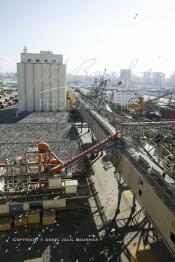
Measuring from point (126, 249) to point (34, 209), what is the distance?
6.65m

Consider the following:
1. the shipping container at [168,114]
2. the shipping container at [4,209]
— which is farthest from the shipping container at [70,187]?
the shipping container at [168,114]

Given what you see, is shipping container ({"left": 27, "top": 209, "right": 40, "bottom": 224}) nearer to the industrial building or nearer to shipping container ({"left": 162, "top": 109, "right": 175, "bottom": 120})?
the industrial building

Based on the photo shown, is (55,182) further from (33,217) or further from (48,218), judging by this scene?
→ (33,217)

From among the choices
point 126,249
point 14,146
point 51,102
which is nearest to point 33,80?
point 51,102

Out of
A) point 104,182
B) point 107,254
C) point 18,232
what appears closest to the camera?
point 107,254

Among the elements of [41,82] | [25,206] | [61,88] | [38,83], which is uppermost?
[41,82]

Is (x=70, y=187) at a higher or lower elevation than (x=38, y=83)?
lower

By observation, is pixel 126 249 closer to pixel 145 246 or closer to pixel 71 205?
pixel 145 246

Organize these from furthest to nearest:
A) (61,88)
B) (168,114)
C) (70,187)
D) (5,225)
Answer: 1. (61,88)
2. (168,114)
3. (70,187)
4. (5,225)

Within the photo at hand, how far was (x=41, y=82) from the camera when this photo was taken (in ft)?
196

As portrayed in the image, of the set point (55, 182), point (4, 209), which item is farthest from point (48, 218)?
point (4, 209)

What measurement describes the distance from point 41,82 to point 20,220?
1833 inches

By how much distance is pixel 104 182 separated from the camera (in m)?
24.4

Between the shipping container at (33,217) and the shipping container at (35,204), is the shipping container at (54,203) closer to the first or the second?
the shipping container at (35,204)
